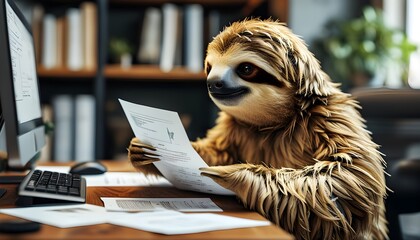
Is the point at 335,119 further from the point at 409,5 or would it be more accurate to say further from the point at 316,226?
the point at 409,5

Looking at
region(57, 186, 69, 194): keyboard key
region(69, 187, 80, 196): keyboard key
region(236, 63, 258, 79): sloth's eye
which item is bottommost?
region(69, 187, 80, 196): keyboard key

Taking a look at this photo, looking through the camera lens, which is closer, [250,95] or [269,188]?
[269,188]

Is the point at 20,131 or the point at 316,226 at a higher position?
the point at 20,131

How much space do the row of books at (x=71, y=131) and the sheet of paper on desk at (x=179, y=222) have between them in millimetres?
1536

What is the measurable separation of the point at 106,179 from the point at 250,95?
1.43 ft

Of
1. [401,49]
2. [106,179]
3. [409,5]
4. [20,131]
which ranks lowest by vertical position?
[106,179]

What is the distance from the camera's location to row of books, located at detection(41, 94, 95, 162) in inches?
86.1

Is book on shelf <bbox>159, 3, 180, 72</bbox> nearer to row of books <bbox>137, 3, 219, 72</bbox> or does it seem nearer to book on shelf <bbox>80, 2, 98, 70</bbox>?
row of books <bbox>137, 3, 219, 72</bbox>

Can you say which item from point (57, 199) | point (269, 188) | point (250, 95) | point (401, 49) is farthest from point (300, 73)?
point (401, 49)

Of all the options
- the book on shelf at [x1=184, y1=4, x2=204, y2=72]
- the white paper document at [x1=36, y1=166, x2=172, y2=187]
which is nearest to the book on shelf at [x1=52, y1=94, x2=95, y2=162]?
the book on shelf at [x1=184, y1=4, x2=204, y2=72]

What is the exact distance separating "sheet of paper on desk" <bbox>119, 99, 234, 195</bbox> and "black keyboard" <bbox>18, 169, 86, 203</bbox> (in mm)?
138

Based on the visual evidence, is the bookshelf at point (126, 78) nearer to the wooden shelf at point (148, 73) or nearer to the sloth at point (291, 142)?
the wooden shelf at point (148, 73)

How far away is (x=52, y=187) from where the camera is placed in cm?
81

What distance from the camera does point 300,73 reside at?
0.85m
